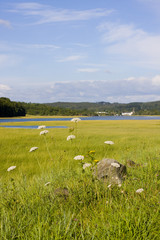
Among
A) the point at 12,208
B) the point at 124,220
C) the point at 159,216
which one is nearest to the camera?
the point at 124,220

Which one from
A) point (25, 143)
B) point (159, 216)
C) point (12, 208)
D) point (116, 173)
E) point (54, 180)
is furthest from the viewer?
point (25, 143)

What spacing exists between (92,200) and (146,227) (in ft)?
5.73

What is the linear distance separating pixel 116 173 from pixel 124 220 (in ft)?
12.0

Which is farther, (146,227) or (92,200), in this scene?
(92,200)

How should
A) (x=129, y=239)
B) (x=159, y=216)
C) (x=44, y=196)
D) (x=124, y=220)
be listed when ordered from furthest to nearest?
(x=44, y=196) < (x=159, y=216) < (x=124, y=220) < (x=129, y=239)

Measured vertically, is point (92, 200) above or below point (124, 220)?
below

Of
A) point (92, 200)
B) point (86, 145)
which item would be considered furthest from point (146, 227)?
point (86, 145)

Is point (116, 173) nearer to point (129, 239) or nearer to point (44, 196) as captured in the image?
point (44, 196)

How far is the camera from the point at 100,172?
7391mm

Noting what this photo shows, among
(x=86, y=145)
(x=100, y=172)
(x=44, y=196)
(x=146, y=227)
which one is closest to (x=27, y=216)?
(x=44, y=196)

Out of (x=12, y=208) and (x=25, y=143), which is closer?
(x=12, y=208)

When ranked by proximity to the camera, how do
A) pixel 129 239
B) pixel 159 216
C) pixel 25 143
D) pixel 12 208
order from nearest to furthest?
1. pixel 129 239
2. pixel 159 216
3. pixel 12 208
4. pixel 25 143

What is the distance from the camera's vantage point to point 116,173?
721cm

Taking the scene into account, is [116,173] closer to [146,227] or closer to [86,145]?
[146,227]
